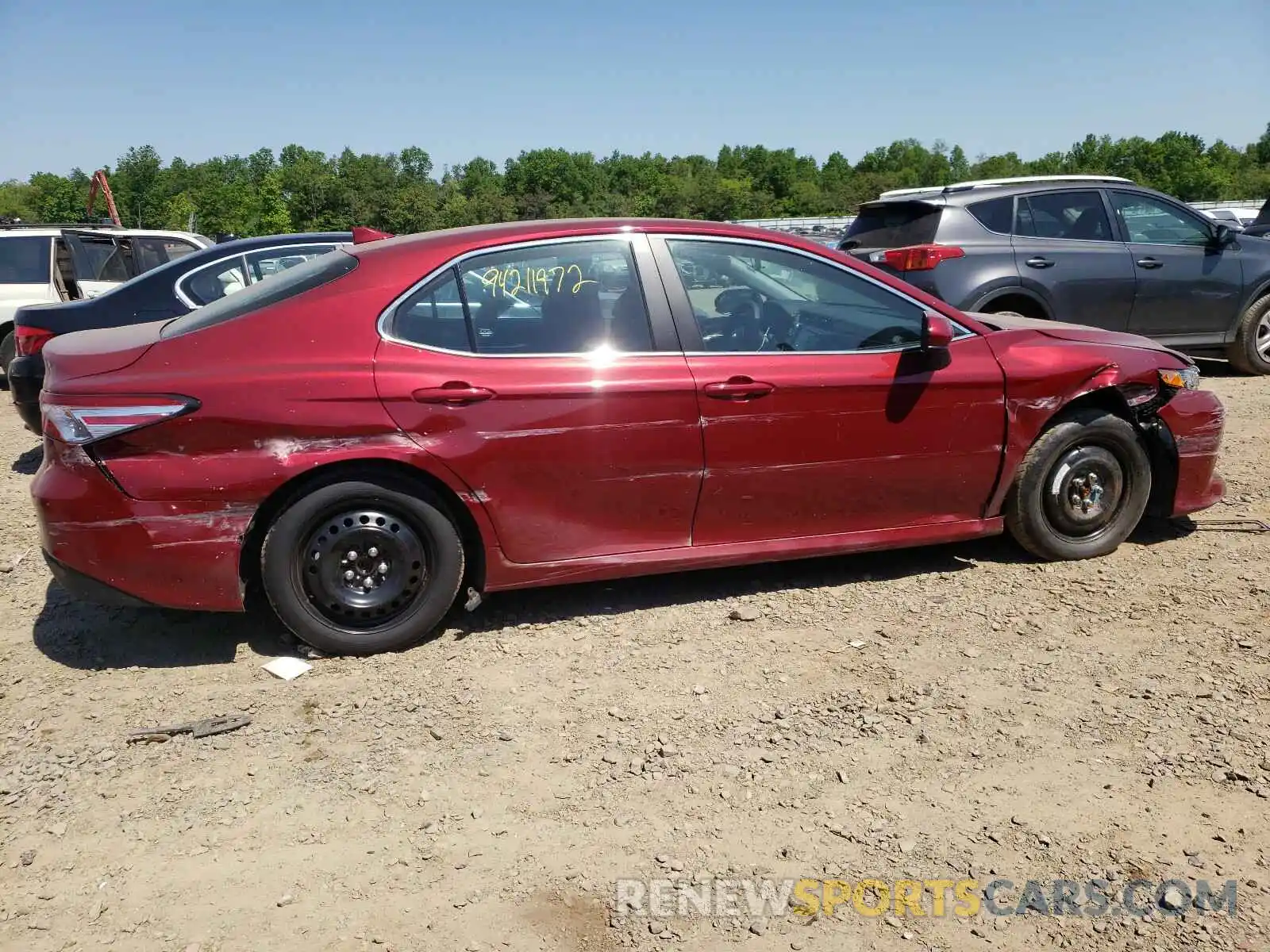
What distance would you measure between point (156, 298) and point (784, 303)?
16.5ft

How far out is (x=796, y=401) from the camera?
4.21 metres

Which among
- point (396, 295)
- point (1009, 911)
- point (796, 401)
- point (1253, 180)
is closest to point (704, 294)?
point (796, 401)

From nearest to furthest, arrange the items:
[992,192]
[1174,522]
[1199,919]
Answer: [1199,919], [1174,522], [992,192]

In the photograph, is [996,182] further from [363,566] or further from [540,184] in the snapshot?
[540,184]

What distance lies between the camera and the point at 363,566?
393 cm

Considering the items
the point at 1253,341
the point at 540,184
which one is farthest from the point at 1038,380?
the point at 540,184

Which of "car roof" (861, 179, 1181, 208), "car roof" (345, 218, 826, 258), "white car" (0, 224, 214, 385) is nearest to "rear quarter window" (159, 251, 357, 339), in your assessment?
"car roof" (345, 218, 826, 258)

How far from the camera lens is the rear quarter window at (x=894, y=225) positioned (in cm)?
843

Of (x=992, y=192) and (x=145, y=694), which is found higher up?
(x=992, y=192)

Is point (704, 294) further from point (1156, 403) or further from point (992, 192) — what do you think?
point (992, 192)

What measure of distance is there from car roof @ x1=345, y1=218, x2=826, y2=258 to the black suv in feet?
13.2

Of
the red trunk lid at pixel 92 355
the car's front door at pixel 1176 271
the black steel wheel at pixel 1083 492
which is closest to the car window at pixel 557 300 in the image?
the red trunk lid at pixel 92 355

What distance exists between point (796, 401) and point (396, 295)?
5.43 feet

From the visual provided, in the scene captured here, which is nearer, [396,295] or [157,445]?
[157,445]
